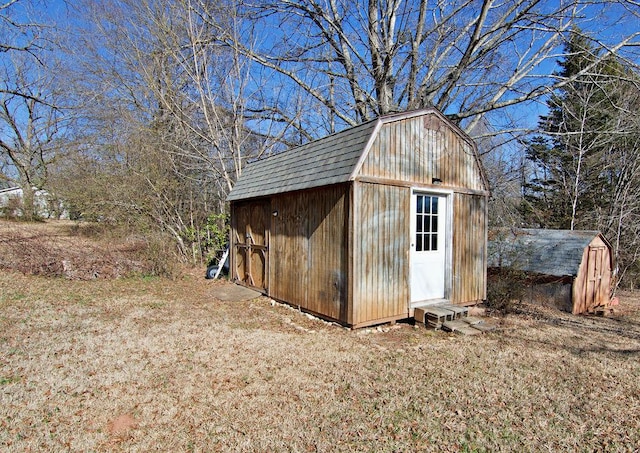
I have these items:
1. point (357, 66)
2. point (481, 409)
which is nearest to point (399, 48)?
point (357, 66)

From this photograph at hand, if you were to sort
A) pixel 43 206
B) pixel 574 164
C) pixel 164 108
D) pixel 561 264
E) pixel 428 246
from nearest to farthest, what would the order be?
pixel 428 246
pixel 561 264
pixel 574 164
pixel 164 108
pixel 43 206

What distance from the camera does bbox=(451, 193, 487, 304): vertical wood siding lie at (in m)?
6.74

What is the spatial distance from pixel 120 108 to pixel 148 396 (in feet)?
40.8

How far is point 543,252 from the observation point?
8.91m

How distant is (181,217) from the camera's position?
1186 cm

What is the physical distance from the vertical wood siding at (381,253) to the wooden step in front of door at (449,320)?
32cm

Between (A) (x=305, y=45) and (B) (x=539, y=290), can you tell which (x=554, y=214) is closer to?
(B) (x=539, y=290)

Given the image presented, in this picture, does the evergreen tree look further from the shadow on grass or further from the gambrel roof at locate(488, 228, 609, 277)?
the shadow on grass

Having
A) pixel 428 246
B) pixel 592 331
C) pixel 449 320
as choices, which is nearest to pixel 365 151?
pixel 428 246

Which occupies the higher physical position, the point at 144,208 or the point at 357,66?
the point at 357,66

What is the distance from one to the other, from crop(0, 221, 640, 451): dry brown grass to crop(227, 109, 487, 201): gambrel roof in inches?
96.8

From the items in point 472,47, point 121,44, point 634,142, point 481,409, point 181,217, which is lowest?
point 481,409

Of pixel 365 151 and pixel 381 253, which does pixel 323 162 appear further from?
pixel 381 253

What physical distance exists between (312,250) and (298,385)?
9.54 feet
